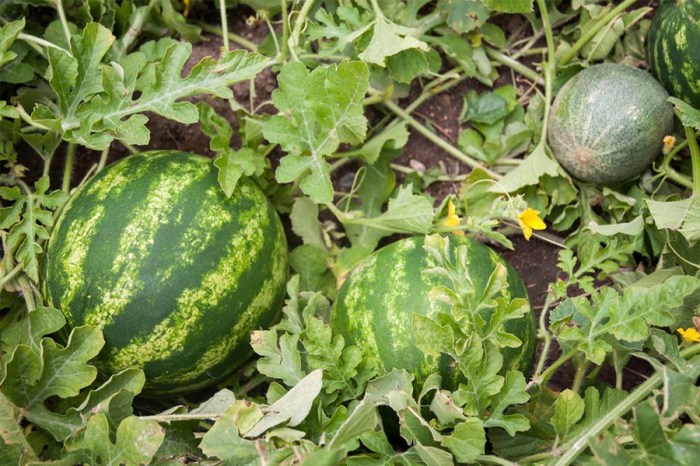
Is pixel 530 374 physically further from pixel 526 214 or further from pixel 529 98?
pixel 529 98

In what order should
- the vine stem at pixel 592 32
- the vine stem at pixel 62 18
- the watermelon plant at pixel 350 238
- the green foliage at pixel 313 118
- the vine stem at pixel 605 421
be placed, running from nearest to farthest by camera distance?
the vine stem at pixel 605 421 < the watermelon plant at pixel 350 238 < the green foliage at pixel 313 118 < the vine stem at pixel 62 18 < the vine stem at pixel 592 32

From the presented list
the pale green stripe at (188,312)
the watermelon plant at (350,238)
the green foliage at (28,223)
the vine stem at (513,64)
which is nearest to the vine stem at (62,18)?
the watermelon plant at (350,238)

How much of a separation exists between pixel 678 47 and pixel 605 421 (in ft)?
3.88

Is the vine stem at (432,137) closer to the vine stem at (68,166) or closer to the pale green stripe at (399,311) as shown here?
the pale green stripe at (399,311)

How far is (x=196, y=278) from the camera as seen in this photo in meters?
2.03

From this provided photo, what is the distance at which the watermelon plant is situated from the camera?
1.88 metres

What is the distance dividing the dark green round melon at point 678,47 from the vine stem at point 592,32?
0.37 ft

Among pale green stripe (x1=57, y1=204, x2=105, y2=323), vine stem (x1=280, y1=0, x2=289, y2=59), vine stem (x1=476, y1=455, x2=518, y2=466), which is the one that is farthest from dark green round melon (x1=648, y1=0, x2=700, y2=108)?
pale green stripe (x1=57, y1=204, x2=105, y2=323)

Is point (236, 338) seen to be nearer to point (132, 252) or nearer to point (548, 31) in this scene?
point (132, 252)

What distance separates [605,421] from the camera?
1.84m

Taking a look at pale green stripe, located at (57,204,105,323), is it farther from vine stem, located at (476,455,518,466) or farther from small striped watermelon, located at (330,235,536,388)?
vine stem, located at (476,455,518,466)

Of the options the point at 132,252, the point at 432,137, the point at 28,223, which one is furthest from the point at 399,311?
the point at 28,223

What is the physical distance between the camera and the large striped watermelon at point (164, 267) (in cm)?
201

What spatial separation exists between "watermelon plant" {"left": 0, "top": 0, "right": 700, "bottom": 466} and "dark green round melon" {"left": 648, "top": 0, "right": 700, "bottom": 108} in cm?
1
